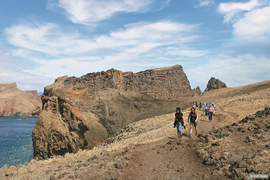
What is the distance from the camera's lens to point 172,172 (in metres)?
7.52

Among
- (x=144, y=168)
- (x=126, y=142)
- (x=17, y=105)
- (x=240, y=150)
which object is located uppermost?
(x=17, y=105)

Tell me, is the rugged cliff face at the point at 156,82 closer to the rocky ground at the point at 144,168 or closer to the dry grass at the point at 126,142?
the dry grass at the point at 126,142

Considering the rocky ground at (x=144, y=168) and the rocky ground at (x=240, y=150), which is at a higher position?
the rocky ground at (x=240, y=150)

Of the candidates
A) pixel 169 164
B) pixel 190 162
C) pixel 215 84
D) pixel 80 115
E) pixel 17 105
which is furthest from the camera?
pixel 17 105

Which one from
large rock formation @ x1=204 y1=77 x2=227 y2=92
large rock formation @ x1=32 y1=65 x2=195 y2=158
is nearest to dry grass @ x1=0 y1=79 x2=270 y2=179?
large rock formation @ x1=32 y1=65 x2=195 y2=158

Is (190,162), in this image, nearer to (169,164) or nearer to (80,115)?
(169,164)

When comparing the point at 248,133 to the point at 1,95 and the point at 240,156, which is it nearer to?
the point at 240,156

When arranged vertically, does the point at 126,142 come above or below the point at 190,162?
below

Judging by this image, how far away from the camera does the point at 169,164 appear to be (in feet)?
27.0

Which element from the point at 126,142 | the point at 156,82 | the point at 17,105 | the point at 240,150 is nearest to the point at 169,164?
the point at 240,150

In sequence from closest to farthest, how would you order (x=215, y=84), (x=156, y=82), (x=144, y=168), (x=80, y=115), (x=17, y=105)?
(x=144, y=168), (x=80, y=115), (x=156, y=82), (x=215, y=84), (x=17, y=105)

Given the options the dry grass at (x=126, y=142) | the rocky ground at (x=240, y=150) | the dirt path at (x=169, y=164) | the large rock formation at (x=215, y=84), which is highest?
the large rock formation at (x=215, y=84)

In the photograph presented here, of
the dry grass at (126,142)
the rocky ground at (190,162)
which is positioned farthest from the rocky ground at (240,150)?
the dry grass at (126,142)

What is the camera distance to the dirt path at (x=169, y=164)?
7215mm
